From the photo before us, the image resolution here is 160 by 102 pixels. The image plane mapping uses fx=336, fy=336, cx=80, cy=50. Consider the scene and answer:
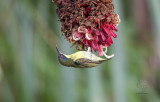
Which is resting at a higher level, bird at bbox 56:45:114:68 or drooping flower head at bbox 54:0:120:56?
drooping flower head at bbox 54:0:120:56

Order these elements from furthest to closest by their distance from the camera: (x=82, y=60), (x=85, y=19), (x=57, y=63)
Answer: (x=57, y=63) → (x=85, y=19) → (x=82, y=60)

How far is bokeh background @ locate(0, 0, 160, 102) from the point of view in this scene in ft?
5.23

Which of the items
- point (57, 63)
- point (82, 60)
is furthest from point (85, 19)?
point (57, 63)

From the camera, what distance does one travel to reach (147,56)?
8.14ft

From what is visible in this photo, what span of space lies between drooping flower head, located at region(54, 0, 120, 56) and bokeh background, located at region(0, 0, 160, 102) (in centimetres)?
39

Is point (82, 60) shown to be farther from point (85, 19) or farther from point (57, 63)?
point (57, 63)

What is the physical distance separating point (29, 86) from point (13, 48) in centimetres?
32

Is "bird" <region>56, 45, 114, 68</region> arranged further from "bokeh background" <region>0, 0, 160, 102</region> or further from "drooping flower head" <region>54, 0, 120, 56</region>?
"bokeh background" <region>0, 0, 160, 102</region>

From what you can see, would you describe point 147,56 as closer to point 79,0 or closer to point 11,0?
point 11,0

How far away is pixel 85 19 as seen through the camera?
Result: 1039 mm

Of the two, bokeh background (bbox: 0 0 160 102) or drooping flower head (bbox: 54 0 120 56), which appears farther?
bokeh background (bbox: 0 0 160 102)

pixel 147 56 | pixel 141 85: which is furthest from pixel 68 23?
pixel 147 56

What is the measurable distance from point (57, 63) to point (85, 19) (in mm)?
1236

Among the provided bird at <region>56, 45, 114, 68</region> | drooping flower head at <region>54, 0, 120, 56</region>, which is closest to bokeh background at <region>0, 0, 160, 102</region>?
drooping flower head at <region>54, 0, 120, 56</region>
